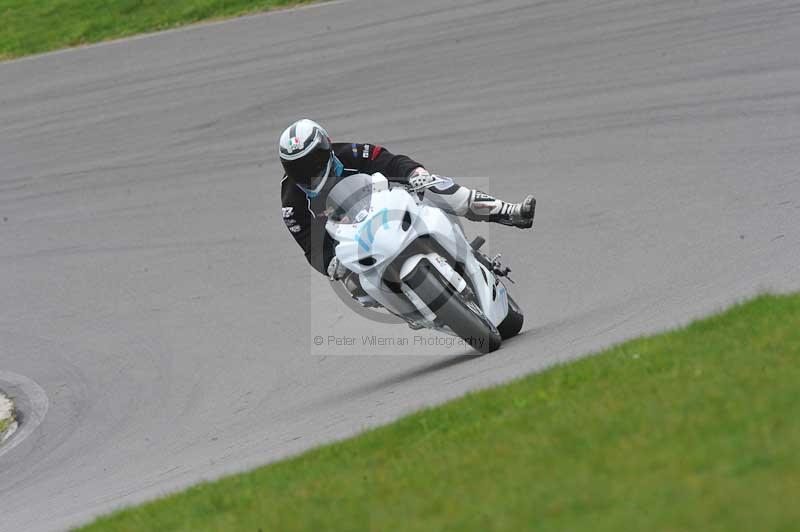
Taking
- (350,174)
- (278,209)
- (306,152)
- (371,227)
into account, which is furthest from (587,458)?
(278,209)

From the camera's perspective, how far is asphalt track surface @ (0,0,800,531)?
904cm

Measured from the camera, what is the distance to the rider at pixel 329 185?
8.62 meters

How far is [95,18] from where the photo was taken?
21688mm

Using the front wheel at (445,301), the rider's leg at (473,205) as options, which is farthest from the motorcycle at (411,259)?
the rider's leg at (473,205)

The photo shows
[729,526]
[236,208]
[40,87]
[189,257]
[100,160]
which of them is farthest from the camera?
[40,87]

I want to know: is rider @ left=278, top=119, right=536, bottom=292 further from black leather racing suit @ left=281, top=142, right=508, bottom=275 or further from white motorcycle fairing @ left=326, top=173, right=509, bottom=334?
white motorcycle fairing @ left=326, top=173, right=509, bottom=334

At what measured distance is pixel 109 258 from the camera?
14.1m

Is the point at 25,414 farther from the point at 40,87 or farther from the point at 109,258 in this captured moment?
the point at 40,87

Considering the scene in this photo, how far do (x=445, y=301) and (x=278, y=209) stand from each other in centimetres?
619

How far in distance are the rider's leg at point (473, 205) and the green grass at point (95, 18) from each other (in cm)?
1155

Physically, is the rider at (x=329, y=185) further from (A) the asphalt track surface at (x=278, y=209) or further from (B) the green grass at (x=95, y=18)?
(B) the green grass at (x=95, y=18)

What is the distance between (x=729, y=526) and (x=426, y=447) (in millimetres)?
2431

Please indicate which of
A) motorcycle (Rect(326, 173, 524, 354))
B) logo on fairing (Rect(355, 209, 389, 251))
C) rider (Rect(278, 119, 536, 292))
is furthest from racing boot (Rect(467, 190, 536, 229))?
logo on fairing (Rect(355, 209, 389, 251))

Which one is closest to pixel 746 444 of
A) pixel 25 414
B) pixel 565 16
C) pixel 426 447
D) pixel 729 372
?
pixel 729 372
